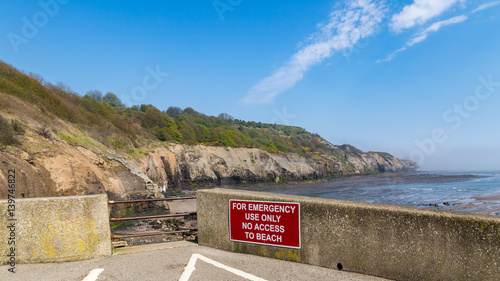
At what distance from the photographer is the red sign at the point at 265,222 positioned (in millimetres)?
4859

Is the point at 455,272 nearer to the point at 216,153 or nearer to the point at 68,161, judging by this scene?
the point at 68,161

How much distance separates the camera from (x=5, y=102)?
20.6 meters

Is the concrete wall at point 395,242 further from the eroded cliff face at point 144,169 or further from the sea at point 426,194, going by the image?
the sea at point 426,194

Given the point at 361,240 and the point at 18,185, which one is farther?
the point at 18,185

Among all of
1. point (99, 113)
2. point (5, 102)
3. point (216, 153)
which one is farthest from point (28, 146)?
point (216, 153)

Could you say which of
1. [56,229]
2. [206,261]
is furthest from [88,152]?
[206,261]

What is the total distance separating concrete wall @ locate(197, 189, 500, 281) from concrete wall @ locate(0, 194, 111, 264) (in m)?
2.97

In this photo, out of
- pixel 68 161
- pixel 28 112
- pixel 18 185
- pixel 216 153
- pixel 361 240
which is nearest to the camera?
pixel 361 240

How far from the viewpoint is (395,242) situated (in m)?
4.06

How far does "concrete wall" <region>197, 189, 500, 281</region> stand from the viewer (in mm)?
3578

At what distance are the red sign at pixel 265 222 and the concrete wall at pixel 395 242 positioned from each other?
0.12 metres

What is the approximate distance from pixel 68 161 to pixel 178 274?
18910 millimetres

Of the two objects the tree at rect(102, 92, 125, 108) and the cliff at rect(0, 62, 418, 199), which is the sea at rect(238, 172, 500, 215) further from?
the tree at rect(102, 92, 125, 108)

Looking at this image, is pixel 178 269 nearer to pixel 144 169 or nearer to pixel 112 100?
pixel 144 169
